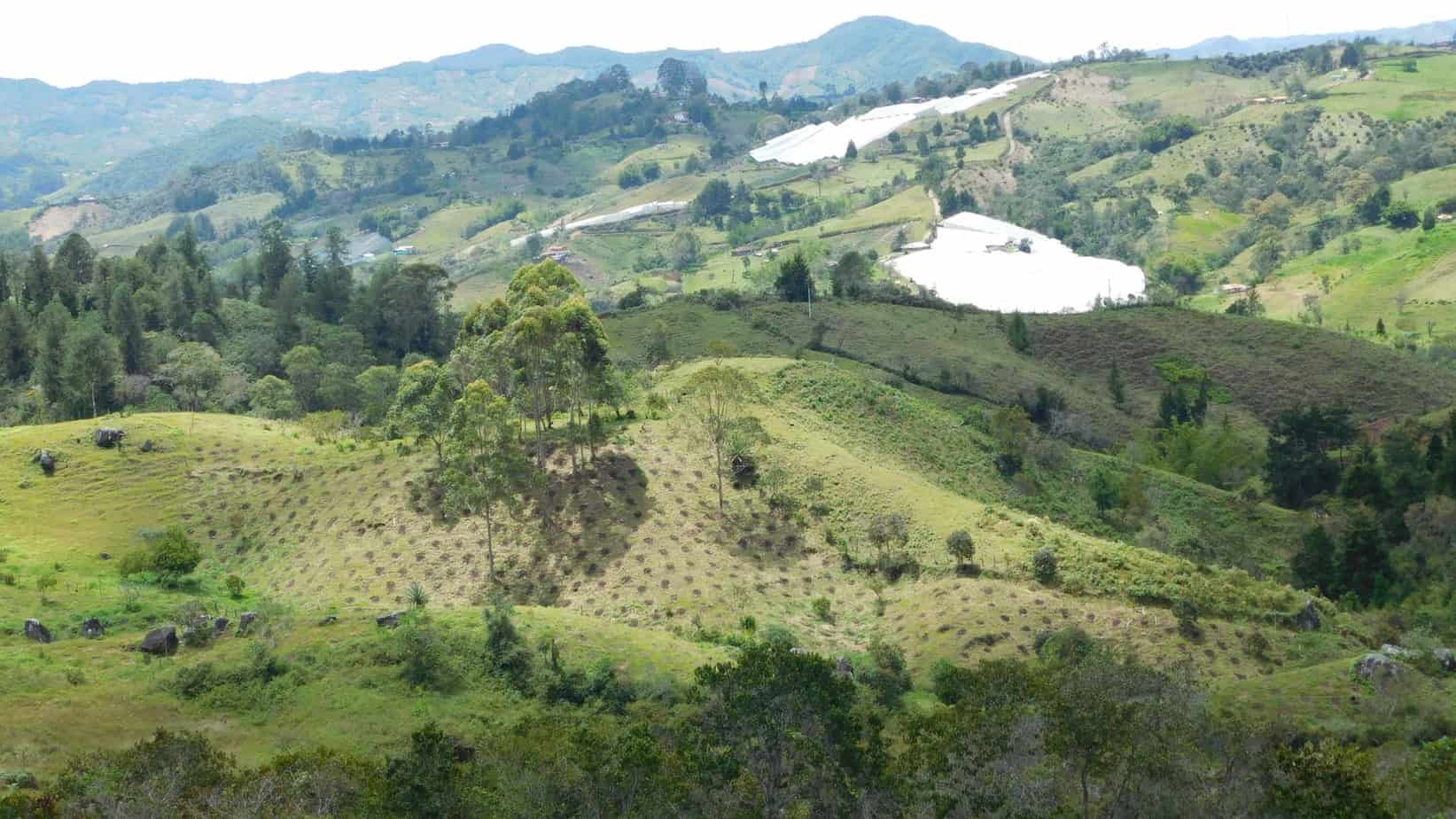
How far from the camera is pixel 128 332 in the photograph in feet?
371

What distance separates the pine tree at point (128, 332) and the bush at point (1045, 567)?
95.4 meters

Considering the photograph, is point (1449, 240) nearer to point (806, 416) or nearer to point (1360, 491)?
point (1360, 491)

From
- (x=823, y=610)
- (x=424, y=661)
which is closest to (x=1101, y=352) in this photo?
(x=823, y=610)

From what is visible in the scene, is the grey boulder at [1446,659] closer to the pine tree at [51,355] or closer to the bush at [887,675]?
the bush at [887,675]

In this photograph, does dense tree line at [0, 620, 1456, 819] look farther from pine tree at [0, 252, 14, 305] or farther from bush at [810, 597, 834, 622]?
pine tree at [0, 252, 14, 305]

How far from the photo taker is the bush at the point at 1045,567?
196ft

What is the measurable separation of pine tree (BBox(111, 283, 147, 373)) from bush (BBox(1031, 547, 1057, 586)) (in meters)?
95.4

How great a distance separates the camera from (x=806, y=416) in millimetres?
83312

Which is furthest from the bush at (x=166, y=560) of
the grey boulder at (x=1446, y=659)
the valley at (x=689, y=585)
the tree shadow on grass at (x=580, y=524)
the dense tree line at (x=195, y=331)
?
the grey boulder at (x=1446, y=659)

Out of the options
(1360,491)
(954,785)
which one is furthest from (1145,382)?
(954,785)

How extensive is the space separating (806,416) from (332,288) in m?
86.1

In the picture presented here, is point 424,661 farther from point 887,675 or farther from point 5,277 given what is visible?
point 5,277

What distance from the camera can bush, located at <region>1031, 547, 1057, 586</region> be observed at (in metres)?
59.7

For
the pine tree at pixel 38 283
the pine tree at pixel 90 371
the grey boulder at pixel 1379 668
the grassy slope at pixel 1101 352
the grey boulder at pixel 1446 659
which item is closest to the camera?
the grey boulder at pixel 1379 668
